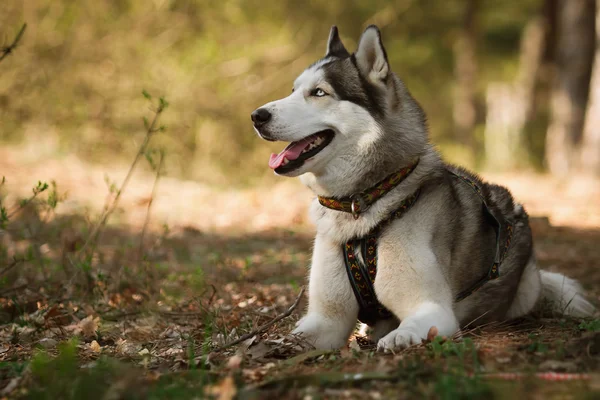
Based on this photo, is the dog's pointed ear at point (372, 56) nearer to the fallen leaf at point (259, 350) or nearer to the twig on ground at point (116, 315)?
the fallen leaf at point (259, 350)

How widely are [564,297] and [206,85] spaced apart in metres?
9.88

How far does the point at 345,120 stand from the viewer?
3570 mm

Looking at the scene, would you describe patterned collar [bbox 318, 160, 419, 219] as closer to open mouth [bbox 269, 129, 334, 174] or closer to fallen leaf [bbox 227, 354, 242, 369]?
open mouth [bbox 269, 129, 334, 174]

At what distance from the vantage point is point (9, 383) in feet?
8.57

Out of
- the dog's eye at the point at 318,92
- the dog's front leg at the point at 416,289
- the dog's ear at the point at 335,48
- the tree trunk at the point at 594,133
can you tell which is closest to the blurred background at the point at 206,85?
the tree trunk at the point at 594,133

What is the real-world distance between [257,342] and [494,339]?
1.23m

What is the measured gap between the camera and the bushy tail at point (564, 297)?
13.8ft

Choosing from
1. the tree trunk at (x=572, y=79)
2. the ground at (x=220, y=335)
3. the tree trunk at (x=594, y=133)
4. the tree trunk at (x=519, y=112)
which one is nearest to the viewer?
the ground at (x=220, y=335)

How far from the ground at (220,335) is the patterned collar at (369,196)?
0.69m

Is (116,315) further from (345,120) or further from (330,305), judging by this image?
(345,120)

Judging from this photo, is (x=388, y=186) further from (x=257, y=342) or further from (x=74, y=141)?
(x=74, y=141)

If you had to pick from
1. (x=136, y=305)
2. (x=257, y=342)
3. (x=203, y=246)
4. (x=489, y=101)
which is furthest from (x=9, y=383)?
(x=489, y=101)

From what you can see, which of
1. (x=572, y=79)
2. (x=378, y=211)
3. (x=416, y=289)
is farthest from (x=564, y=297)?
(x=572, y=79)

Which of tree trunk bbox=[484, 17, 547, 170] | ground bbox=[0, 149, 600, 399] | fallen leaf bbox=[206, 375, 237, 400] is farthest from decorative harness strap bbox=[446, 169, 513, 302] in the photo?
tree trunk bbox=[484, 17, 547, 170]
